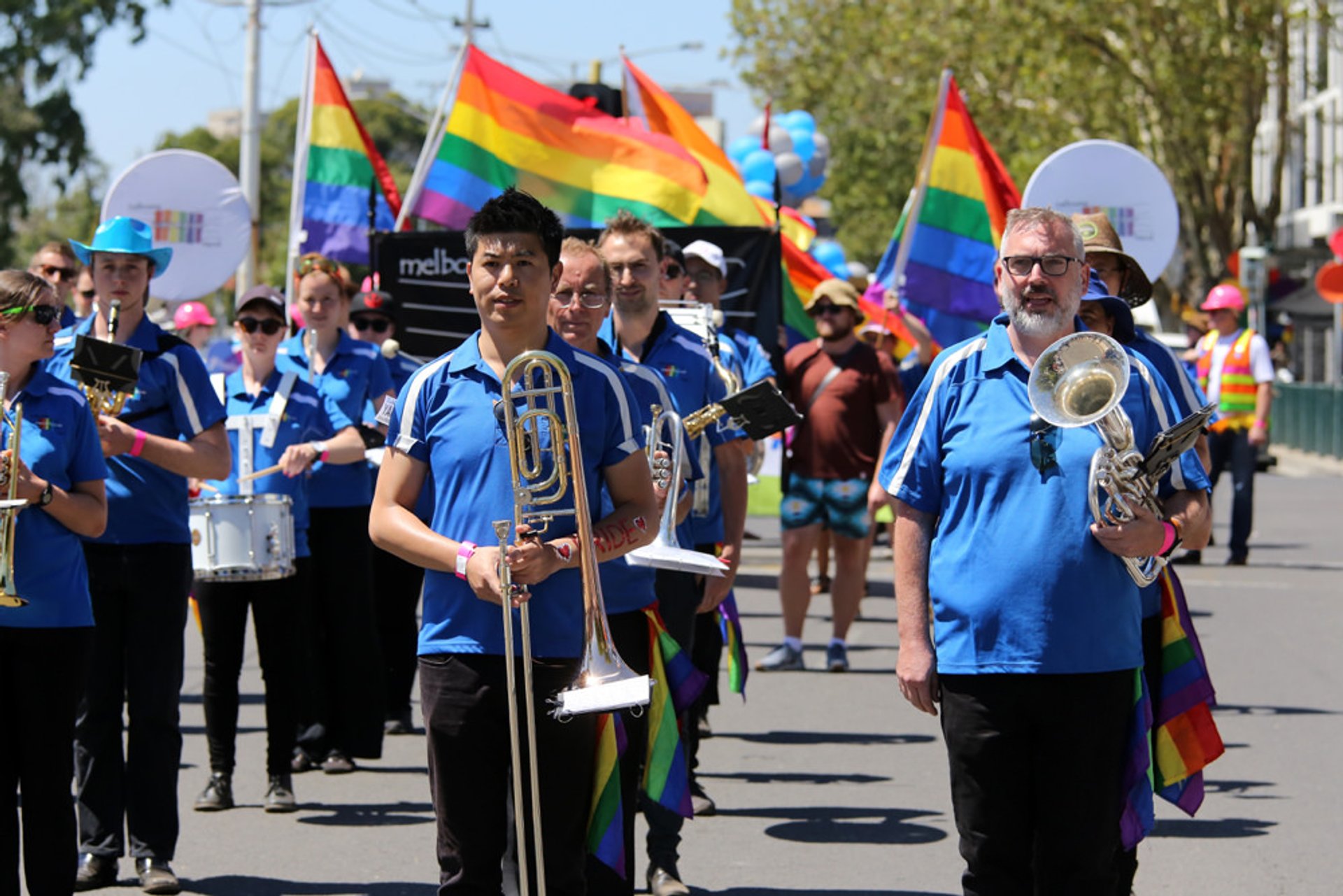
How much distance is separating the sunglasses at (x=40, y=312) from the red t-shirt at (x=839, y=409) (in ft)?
20.7

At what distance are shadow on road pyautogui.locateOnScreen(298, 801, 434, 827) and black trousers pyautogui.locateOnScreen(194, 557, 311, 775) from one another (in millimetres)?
251

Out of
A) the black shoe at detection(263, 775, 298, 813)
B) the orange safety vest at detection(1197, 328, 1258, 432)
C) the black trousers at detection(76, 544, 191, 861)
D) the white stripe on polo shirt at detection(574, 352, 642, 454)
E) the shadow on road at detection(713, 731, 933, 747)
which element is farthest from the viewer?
the orange safety vest at detection(1197, 328, 1258, 432)

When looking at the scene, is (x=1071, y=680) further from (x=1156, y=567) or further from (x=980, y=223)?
(x=980, y=223)

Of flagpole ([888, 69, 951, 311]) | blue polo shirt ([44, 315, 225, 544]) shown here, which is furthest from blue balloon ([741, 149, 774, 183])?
blue polo shirt ([44, 315, 225, 544])

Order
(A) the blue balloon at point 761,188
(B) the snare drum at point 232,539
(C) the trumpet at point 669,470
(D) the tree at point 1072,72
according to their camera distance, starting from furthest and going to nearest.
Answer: (D) the tree at point 1072,72 → (A) the blue balloon at point 761,188 → (B) the snare drum at point 232,539 → (C) the trumpet at point 669,470

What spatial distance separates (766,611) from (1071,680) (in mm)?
9557

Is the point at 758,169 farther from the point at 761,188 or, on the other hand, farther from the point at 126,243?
the point at 126,243

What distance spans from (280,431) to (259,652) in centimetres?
90

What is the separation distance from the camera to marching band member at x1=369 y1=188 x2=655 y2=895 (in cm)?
473

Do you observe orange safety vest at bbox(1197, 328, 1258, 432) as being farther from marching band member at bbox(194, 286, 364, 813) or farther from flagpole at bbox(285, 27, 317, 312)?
marching band member at bbox(194, 286, 364, 813)

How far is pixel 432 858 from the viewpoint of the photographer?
24.0ft

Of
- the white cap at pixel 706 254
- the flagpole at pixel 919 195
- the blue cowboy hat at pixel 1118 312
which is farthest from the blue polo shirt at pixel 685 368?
the flagpole at pixel 919 195

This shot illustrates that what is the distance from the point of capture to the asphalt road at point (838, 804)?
6996 millimetres

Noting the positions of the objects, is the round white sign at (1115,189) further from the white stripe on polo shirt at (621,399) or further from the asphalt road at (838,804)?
the white stripe on polo shirt at (621,399)
